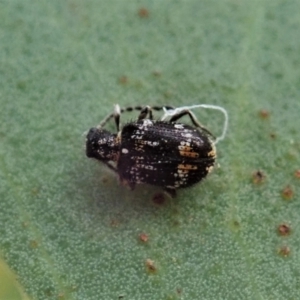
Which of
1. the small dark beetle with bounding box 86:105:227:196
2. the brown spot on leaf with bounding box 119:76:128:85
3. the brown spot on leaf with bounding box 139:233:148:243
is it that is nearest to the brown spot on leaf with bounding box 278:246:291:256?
the small dark beetle with bounding box 86:105:227:196

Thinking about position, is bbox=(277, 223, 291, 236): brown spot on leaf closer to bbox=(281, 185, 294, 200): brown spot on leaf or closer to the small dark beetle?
bbox=(281, 185, 294, 200): brown spot on leaf

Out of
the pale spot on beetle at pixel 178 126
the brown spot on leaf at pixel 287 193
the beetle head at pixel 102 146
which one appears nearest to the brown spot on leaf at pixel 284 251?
the brown spot on leaf at pixel 287 193

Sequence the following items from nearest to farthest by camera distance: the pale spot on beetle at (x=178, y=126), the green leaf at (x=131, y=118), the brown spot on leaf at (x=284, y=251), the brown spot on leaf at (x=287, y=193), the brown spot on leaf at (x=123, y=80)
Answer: the green leaf at (x=131, y=118), the brown spot on leaf at (x=284, y=251), the pale spot on beetle at (x=178, y=126), the brown spot on leaf at (x=287, y=193), the brown spot on leaf at (x=123, y=80)

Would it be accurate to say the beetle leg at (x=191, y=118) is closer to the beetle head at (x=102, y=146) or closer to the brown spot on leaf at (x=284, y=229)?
the beetle head at (x=102, y=146)

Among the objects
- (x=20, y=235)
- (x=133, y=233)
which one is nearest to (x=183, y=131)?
(x=133, y=233)

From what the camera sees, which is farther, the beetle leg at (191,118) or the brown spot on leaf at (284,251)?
the beetle leg at (191,118)

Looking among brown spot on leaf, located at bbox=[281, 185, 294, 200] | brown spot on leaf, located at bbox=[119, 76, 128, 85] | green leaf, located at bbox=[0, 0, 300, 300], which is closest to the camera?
green leaf, located at bbox=[0, 0, 300, 300]

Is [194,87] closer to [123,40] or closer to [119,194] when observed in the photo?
[123,40]
